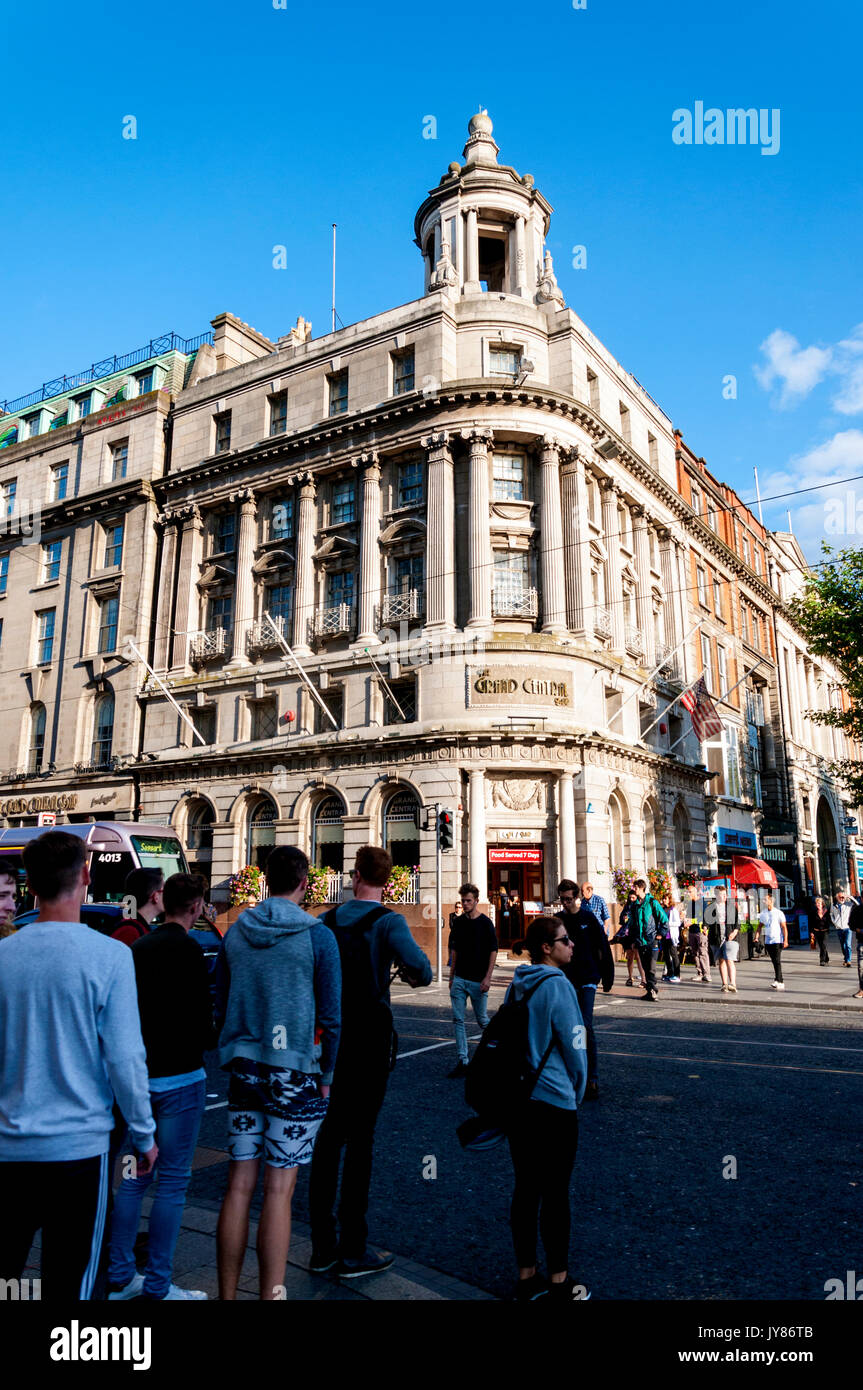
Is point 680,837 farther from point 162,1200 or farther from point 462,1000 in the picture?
point 162,1200

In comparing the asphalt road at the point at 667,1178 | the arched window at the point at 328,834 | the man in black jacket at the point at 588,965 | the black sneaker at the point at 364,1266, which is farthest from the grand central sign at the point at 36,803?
the black sneaker at the point at 364,1266

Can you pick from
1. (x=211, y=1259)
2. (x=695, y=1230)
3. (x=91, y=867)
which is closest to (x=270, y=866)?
(x=211, y=1259)

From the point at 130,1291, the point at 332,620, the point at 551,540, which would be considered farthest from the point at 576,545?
the point at 130,1291

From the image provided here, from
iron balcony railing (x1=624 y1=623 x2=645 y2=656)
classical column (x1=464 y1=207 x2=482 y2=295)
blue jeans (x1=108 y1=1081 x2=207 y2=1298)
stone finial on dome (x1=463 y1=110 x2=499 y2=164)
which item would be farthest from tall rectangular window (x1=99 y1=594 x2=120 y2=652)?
blue jeans (x1=108 y1=1081 x2=207 y2=1298)

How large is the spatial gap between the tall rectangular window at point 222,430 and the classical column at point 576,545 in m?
14.6

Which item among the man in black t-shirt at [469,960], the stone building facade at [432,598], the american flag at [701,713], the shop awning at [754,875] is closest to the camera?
the man in black t-shirt at [469,960]

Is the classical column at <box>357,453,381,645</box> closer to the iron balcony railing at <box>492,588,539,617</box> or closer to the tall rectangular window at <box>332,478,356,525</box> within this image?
the tall rectangular window at <box>332,478,356,525</box>

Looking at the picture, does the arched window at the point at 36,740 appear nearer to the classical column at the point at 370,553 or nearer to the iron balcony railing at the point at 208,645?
the iron balcony railing at the point at 208,645

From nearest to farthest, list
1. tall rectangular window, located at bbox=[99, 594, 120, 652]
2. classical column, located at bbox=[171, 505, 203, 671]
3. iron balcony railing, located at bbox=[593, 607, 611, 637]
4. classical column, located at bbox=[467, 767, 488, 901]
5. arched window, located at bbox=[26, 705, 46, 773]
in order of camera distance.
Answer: classical column, located at bbox=[467, 767, 488, 901]
iron balcony railing, located at bbox=[593, 607, 611, 637]
classical column, located at bbox=[171, 505, 203, 671]
tall rectangular window, located at bbox=[99, 594, 120, 652]
arched window, located at bbox=[26, 705, 46, 773]

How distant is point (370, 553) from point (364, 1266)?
27.1 metres

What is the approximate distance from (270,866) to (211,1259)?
7.44 feet

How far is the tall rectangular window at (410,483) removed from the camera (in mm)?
30297

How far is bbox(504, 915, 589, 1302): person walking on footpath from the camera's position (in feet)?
13.7

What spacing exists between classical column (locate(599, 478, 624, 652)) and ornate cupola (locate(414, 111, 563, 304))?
7247mm
